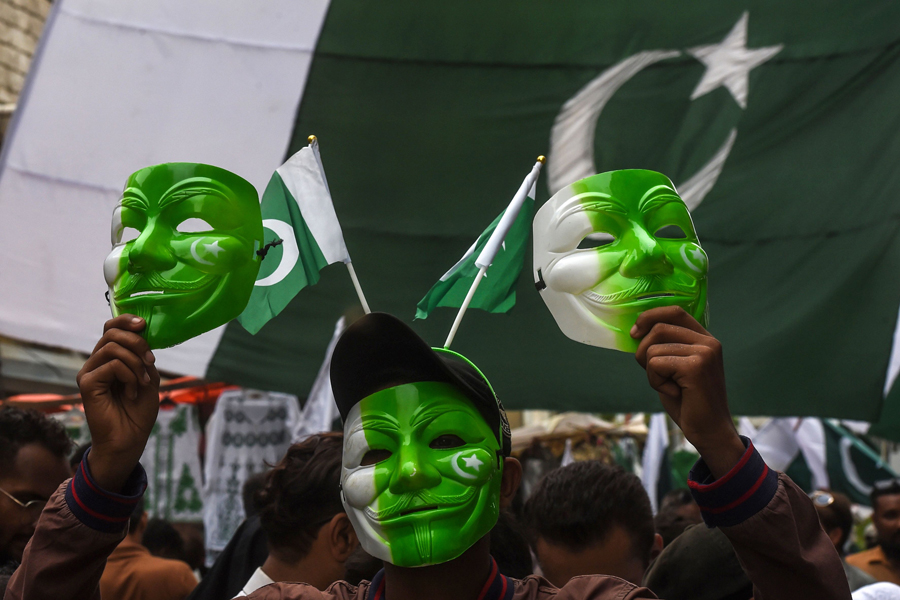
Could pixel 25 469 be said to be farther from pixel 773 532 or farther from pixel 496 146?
pixel 496 146

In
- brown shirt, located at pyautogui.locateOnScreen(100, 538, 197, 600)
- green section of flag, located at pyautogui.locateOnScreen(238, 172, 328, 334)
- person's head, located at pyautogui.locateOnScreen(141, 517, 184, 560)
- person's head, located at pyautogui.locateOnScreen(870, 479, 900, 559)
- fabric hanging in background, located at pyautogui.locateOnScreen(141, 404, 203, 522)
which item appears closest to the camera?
green section of flag, located at pyautogui.locateOnScreen(238, 172, 328, 334)

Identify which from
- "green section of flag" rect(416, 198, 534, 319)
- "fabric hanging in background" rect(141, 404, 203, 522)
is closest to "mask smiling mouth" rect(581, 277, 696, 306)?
"green section of flag" rect(416, 198, 534, 319)

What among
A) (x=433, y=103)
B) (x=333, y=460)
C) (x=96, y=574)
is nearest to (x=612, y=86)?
(x=433, y=103)

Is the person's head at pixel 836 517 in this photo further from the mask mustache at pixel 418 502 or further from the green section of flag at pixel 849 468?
the mask mustache at pixel 418 502

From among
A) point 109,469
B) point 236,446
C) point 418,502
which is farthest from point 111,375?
point 236,446

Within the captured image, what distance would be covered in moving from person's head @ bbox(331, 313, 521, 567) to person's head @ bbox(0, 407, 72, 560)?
1269 mm

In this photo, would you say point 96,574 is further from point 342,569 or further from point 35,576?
point 342,569

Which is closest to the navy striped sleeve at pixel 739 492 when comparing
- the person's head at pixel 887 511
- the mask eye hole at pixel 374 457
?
the mask eye hole at pixel 374 457

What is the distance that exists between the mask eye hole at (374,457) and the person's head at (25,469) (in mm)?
1305

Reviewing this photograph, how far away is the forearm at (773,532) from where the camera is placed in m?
1.48

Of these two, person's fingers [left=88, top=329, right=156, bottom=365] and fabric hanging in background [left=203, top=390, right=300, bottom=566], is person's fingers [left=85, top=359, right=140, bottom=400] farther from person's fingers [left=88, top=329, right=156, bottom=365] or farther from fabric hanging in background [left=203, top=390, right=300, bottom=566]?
fabric hanging in background [left=203, top=390, right=300, bottom=566]

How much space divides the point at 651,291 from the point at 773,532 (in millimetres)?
505

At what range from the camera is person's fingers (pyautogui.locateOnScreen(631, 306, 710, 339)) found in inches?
64.0

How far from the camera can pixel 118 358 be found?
175cm
